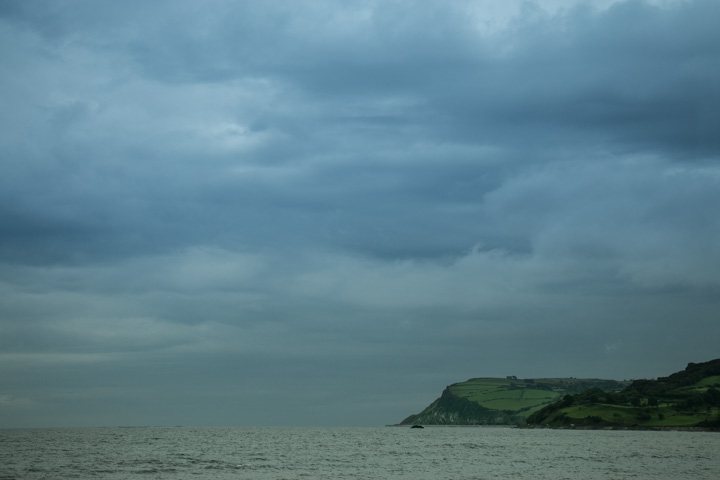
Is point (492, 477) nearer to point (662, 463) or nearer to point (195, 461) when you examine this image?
point (662, 463)

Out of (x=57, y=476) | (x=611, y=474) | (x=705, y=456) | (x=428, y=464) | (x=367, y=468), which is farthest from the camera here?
(x=705, y=456)

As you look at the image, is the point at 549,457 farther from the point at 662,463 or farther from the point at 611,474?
the point at 611,474

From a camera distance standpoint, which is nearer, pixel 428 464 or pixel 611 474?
pixel 611 474

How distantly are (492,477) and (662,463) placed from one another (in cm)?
3487

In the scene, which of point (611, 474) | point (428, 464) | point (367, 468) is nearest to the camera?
point (611, 474)

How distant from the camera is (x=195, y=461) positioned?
328 feet

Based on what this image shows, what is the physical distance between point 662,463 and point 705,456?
19216 mm

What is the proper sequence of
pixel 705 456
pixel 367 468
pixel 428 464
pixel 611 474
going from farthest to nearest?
pixel 705 456
pixel 428 464
pixel 367 468
pixel 611 474

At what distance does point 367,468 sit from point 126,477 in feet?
106

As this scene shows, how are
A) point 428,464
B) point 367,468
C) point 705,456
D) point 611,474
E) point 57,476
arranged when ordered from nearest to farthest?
point 57,476
point 611,474
point 367,468
point 428,464
point 705,456

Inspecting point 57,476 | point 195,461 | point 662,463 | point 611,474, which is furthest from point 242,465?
point 662,463

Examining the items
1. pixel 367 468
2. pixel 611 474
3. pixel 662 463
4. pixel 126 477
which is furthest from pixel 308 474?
pixel 662 463

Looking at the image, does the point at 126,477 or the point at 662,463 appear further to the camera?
the point at 662,463

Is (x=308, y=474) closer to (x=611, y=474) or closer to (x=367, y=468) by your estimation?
(x=367, y=468)
